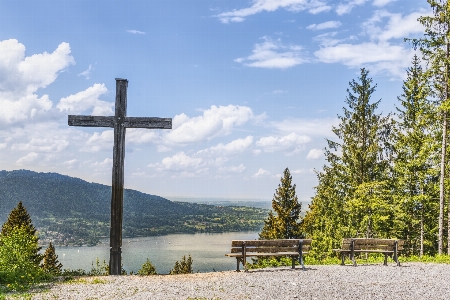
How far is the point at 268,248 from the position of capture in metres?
12.4

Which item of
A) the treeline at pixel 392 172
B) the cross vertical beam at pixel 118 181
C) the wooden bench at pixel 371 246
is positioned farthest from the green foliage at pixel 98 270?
the treeline at pixel 392 172

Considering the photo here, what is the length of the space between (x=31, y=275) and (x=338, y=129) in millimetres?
19946

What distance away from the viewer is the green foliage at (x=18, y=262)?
10.5 meters

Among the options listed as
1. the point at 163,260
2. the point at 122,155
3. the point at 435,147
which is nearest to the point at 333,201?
the point at 435,147

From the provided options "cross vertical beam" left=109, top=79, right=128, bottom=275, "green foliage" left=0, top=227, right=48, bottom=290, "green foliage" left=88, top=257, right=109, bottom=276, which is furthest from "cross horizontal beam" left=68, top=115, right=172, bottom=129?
"green foliage" left=88, top=257, right=109, bottom=276

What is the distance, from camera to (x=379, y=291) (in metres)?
9.52

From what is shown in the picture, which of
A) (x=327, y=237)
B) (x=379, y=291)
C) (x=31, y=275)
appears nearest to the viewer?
(x=379, y=291)

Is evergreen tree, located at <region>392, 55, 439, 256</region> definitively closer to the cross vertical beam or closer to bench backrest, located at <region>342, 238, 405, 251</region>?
bench backrest, located at <region>342, 238, 405, 251</region>

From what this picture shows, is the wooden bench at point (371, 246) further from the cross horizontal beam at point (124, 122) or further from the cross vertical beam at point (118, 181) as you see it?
the cross vertical beam at point (118, 181)

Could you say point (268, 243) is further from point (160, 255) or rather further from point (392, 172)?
point (160, 255)

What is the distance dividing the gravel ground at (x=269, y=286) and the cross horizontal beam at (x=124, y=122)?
3.79 metres

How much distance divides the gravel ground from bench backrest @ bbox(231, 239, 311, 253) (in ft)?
1.92

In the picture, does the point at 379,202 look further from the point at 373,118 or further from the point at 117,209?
the point at 117,209

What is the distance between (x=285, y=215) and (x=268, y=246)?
23455 millimetres
